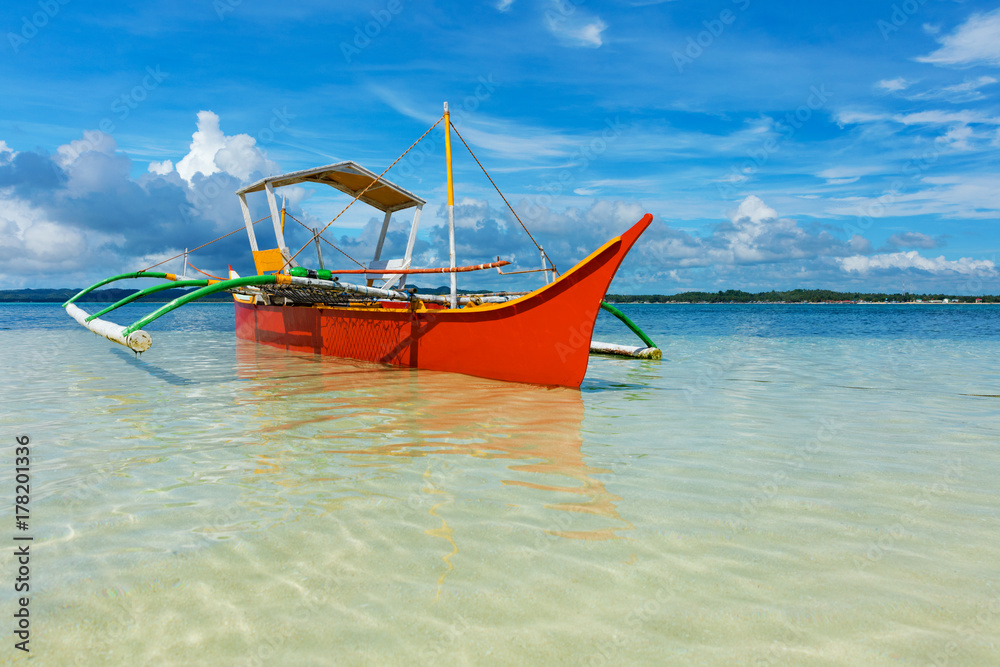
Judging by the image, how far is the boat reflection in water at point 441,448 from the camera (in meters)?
3.66

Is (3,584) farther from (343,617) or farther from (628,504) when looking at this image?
(628,504)

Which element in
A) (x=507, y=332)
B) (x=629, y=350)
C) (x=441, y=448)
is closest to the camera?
(x=441, y=448)

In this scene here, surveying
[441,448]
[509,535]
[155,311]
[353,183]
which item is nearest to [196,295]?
[155,311]

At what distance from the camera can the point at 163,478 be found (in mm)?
4160

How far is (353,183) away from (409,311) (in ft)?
16.7

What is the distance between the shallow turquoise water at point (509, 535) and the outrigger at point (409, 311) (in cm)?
172

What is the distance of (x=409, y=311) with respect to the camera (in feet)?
35.7

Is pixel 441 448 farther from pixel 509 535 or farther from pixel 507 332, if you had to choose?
pixel 507 332

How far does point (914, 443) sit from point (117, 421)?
879 centimetres

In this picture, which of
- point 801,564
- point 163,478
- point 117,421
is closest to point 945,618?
point 801,564

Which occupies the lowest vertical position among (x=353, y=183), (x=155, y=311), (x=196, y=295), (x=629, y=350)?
(x=629, y=350)

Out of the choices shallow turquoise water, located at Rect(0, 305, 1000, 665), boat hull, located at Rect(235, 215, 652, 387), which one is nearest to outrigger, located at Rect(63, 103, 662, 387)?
boat hull, located at Rect(235, 215, 652, 387)

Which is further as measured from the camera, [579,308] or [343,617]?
[579,308]

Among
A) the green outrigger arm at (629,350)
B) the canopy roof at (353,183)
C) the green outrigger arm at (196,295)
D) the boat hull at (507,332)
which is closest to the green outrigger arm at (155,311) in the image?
the green outrigger arm at (196,295)
